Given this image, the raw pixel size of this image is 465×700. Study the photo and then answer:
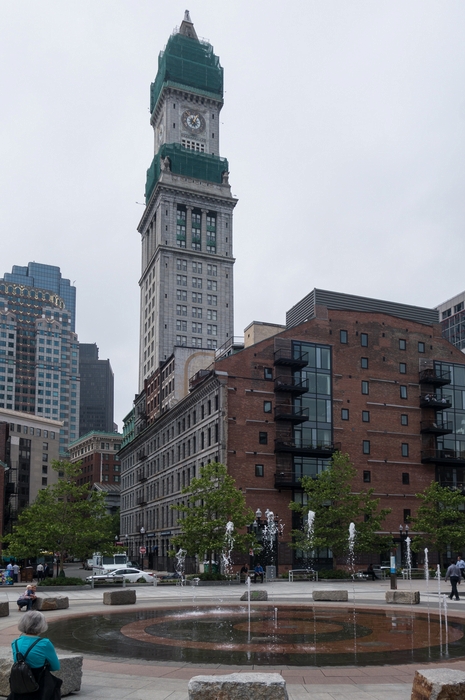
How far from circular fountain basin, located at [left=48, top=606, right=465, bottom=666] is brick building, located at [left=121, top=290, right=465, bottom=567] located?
111 feet

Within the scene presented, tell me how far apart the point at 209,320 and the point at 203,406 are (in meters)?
65.3

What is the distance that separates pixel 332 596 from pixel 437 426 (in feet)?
134

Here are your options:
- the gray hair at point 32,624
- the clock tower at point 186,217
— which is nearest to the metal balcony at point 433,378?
the clock tower at point 186,217

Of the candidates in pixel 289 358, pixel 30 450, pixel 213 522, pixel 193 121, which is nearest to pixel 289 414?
pixel 289 358

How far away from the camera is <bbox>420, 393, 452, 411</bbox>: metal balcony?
65.1 metres

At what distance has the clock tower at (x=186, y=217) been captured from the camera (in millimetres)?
127250

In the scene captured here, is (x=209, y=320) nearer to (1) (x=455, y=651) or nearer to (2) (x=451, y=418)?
(2) (x=451, y=418)

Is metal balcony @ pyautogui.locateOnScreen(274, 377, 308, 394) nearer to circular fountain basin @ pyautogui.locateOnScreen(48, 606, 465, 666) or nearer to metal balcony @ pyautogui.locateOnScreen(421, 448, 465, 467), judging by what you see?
metal balcony @ pyautogui.locateOnScreen(421, 448, 465, 467)

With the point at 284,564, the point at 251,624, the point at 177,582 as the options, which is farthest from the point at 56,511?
the point at 251,624

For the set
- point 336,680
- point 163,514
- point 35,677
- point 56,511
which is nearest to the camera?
point 35,677

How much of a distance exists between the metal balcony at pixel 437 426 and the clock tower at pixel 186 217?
61.7m

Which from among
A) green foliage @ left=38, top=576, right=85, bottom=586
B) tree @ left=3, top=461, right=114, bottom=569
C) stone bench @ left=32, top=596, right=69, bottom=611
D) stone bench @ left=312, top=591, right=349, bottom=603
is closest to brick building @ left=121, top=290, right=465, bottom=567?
tree @ left=3, top=461, right=114, bottom=569

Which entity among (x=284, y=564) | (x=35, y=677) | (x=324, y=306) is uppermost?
(x=324, y=306)

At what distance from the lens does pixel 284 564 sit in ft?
186
